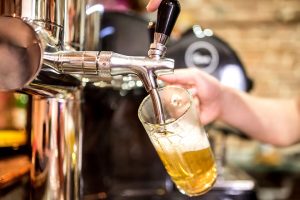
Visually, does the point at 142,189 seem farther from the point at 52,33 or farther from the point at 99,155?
the point at 52,33

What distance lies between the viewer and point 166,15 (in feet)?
1.46

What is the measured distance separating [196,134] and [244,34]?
92.4 inches

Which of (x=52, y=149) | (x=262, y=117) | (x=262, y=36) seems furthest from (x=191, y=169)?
(x=262, y=36)

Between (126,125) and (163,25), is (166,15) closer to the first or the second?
(163,25)

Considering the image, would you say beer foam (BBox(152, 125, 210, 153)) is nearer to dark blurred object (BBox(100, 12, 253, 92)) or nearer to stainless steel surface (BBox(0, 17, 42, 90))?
stainless steel surface (BBox(0, 17, 42, 90))

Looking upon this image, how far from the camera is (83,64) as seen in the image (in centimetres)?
43

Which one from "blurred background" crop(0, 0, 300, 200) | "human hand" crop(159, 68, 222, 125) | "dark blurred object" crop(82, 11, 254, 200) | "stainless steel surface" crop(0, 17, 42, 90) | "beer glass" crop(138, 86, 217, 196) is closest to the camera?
"stainless steel surface" crop(0, 17, 42, 90)

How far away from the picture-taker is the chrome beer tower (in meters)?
0.38

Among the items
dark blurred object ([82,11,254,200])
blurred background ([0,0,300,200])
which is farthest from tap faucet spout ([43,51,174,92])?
blurred background ([0,0,300,200])

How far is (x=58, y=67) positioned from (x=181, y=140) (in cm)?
16

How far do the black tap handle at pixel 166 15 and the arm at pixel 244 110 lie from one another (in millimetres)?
183

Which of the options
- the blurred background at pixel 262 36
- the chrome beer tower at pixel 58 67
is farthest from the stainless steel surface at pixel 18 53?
the blurred background at pixel 262 36

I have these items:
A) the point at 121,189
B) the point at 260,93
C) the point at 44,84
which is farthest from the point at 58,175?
the point at 260,93

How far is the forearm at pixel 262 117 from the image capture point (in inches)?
33.7
